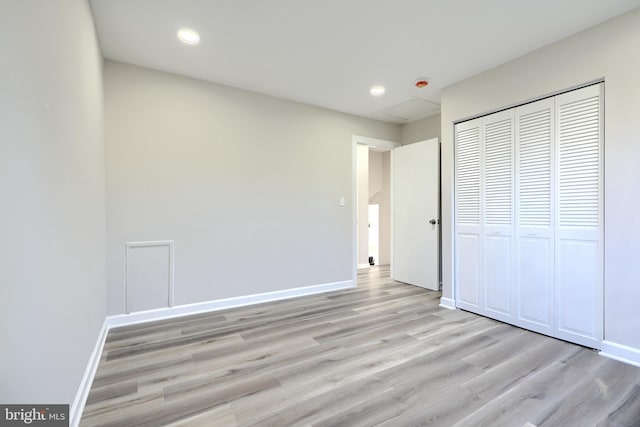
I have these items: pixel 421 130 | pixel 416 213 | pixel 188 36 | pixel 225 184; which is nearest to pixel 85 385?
pixel 225 184

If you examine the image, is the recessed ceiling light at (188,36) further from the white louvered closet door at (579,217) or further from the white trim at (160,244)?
the white louvered closet door at (579,217)

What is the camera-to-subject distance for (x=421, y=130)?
4.39 m

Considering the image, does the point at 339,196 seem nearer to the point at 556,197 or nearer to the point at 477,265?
the point at 477,265

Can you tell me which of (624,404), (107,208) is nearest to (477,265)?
(624,404)

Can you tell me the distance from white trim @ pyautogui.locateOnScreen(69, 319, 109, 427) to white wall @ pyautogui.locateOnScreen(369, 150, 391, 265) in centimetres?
476

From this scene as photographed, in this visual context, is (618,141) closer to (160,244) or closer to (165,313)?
(160,244)

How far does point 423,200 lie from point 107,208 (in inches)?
145

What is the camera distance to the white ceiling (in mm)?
2004

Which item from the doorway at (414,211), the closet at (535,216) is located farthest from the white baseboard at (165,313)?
the closet at (535,216)

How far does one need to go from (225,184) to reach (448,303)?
2.86 m

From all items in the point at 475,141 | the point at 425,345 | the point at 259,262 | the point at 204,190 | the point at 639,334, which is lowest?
the point at 425,345

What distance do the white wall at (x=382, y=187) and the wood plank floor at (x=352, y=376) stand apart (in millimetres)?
3141

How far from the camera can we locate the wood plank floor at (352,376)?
1503mm

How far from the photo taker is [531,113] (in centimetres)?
257
